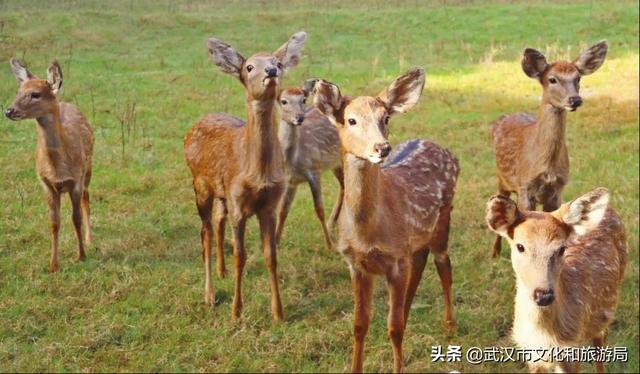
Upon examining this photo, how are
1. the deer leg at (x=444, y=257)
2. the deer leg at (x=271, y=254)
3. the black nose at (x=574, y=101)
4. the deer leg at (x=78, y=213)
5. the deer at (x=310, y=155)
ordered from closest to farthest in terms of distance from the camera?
the deer leg at (x=78, y=213), the black nose at (x=574, y=101), the deer leg at (x=444, y=257), the deer leg at (x=271, y=254), the deer at (x=310, y=155)

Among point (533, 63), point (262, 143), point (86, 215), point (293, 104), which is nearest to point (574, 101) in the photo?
point (533, 63)

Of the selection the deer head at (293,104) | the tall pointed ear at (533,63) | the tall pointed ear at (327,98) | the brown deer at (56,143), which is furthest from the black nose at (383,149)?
the deer head at (293,104)

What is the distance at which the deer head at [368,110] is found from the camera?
2838mm

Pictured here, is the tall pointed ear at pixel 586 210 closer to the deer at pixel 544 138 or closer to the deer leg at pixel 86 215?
the deer at pixel 544 138

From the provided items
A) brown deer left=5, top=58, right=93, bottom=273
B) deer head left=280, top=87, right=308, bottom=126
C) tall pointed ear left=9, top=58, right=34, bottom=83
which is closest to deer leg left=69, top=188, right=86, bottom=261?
brown deer left=5, top=58, right=93, bottom=273

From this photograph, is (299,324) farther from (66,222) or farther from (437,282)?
(66,222)

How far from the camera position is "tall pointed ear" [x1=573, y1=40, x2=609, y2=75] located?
11.2 feet

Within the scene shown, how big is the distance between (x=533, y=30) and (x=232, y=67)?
2160mm

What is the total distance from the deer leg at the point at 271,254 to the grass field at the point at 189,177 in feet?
0.40

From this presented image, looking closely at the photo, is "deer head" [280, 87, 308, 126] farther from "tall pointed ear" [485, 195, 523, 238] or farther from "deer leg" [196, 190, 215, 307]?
"tall pointed ear" [485, 195, 523, 238]

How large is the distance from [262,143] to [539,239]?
2.64 m

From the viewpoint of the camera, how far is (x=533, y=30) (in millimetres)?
4465

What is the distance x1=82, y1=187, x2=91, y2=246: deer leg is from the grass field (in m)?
0.05

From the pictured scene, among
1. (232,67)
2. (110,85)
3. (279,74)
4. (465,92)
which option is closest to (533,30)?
(465,92)
